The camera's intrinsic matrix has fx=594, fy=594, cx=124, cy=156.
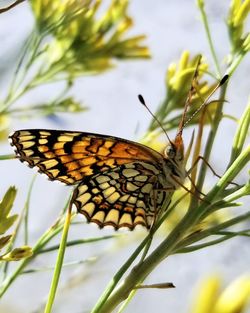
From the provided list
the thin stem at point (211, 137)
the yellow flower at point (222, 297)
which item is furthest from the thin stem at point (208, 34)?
the yellow flower at point (222, 297)

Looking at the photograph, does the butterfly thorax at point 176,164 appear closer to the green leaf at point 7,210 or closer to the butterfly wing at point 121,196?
the butterfly wing at point 121,196

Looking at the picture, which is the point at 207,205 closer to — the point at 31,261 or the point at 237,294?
the point at 237,294

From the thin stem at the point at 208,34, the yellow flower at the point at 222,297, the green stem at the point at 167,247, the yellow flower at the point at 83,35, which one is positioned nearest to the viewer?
the yellow flower at the point at 222,297

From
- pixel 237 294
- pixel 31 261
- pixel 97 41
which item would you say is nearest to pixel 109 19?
pixel 97 41

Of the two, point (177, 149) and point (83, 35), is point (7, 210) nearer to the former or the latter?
point (177, 149)

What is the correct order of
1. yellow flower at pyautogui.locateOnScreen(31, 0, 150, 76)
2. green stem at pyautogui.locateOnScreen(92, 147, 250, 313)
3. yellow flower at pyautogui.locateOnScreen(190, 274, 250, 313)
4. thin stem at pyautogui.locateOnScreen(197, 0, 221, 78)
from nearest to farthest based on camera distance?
yellow flower at pyautogui.locateOnScreen(190, 274, 250, 313) < green stem at pyautogui.locateOnScreen(92, 147, 250, 313) < thin stem at pyautogui.locateOnScreen(197, 0, 221, 78) < yellow flower at pyautogui.locateOnScreen(31, 0, 150, 76)

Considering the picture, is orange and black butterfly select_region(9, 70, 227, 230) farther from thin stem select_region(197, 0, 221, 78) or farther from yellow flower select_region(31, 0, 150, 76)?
yellow flower select_region(31, 0, 150, 76)

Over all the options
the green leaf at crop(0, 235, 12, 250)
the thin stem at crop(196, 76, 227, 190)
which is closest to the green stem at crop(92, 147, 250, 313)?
the thin stem at crop(196, 76, 227, 190)

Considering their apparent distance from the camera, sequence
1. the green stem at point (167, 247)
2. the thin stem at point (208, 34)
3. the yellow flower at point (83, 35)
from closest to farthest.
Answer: the green stem at point (167, 247), the thin stem at point (208, 34), the yellow flower at point (83, 35)
